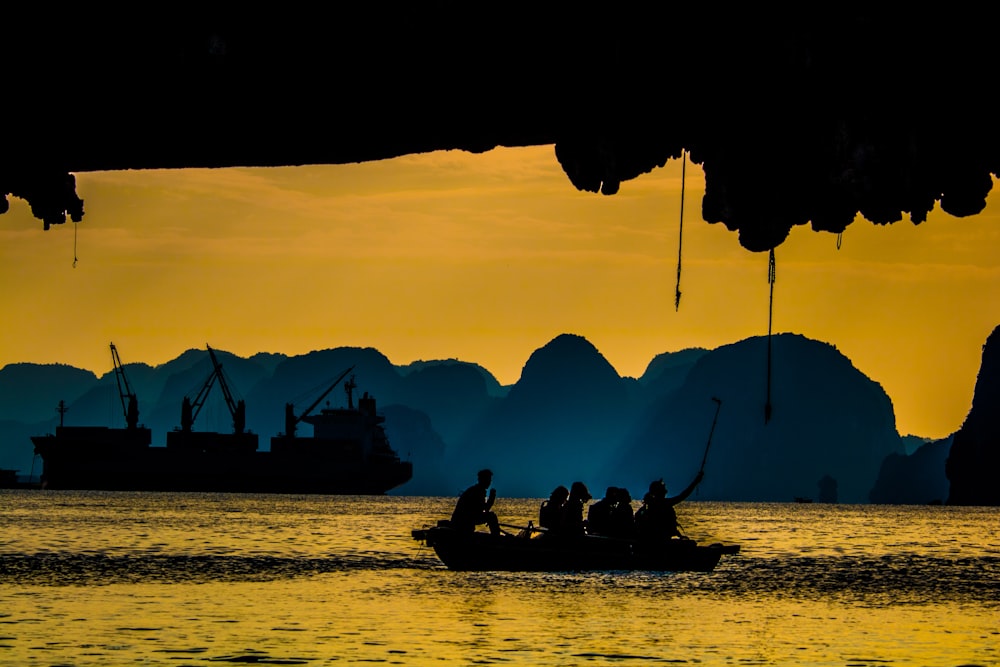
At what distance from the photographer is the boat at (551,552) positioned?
136ft

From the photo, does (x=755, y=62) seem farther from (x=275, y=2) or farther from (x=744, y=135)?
(x=275, y=2)

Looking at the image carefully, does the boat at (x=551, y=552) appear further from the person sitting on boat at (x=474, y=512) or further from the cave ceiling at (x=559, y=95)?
the cave ceiling at (x=559, y=95)

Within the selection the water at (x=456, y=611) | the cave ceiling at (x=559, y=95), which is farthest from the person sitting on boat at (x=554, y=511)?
the cave ceiling at (x=559, y=95)

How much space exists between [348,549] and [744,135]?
71681 millimetres

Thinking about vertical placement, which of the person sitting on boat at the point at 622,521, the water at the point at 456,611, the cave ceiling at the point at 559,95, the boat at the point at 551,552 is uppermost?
the cave ceiling at the point at 559,95

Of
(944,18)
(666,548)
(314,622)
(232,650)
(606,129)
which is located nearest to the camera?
(944,18)

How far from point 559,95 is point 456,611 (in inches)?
1272

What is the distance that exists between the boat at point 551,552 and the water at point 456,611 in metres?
1.14

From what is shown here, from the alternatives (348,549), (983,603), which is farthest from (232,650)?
(348,549)

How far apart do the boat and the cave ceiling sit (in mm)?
31041

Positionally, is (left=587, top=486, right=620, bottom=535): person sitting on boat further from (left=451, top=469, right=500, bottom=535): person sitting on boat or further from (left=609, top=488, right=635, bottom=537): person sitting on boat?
(left=451, top=469, right=500, bottom=535): person sitting on boat

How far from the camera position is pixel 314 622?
38.3 meters

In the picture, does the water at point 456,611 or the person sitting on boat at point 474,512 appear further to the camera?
the person sitting on boat at point 474,512

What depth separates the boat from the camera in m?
41.6
